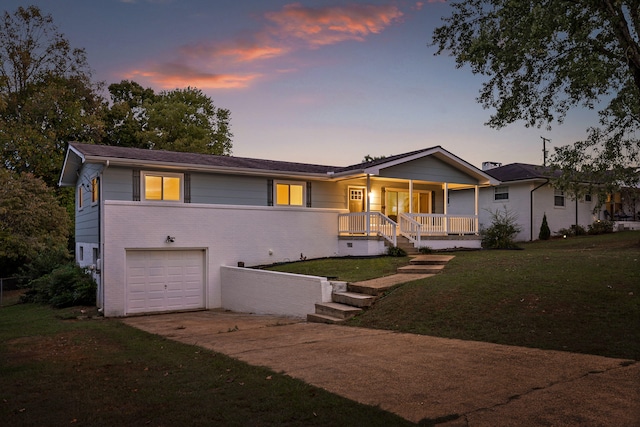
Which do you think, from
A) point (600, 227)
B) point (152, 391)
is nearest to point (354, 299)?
point (152, 391)

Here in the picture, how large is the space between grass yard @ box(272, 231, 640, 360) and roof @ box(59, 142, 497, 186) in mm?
7727

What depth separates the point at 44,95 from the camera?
96.1 ft

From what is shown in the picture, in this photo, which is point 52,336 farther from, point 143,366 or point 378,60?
point 378,60

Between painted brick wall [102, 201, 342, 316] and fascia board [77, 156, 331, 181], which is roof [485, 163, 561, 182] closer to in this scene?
painted brick wall [102, 201, 342, 316]

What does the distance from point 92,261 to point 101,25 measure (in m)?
8.68

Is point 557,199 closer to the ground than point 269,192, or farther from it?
farther from it

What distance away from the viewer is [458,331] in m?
8.93

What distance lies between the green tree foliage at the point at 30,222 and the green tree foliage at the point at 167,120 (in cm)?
1199

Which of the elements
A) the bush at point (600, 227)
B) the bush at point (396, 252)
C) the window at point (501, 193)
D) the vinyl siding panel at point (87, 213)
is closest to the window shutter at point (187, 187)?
the vinyl siding panel at point (87, 213)

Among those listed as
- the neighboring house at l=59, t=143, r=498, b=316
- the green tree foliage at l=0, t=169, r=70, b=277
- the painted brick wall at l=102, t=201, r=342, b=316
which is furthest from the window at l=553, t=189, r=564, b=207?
the green tree foliage at l=0, t=169, r=70, b=277

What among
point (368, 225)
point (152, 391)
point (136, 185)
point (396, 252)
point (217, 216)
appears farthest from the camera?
point (368, 225)

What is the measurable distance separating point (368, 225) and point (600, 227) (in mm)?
15909

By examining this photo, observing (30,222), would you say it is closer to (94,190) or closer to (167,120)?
(94,190)

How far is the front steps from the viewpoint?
11258mm
